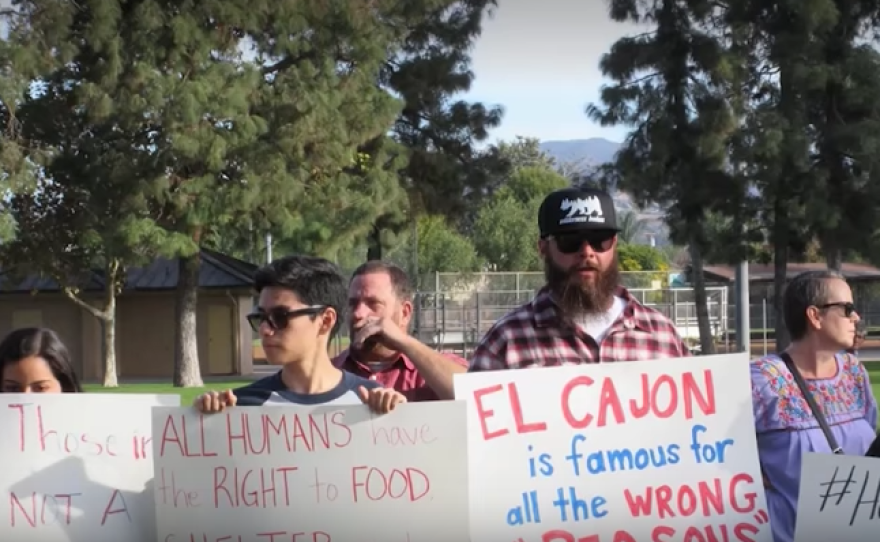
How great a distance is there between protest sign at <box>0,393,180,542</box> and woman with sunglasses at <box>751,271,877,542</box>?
193 cm

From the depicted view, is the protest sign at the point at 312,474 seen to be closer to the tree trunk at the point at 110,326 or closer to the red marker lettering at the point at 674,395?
the red marker lettering at the point at 674,395

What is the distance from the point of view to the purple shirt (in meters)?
4.04

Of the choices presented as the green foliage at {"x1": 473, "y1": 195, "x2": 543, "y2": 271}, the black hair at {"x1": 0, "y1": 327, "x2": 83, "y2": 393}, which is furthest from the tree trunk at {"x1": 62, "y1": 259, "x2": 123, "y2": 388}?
the green foliage at {"x1": 473, "y1": 195, "x2": 543, "y2": 271}

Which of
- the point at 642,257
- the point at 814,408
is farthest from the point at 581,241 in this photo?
the point at 642,257

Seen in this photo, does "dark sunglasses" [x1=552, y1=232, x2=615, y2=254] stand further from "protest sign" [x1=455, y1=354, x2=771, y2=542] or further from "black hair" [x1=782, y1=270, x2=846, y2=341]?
"black hair" [x1=782, y1=270, x2=846, y2=341]

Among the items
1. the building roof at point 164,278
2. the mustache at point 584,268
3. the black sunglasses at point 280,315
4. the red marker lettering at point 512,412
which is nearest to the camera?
the red marker lettering at point 512,412

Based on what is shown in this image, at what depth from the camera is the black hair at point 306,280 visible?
3723mm

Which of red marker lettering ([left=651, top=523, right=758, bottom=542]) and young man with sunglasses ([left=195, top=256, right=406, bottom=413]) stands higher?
young man with sunglasses ([left=195, top=256, right=406, bottom=413])

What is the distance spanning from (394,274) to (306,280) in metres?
1.00

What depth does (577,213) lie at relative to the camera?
3.92m

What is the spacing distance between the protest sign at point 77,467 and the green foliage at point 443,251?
193 ft

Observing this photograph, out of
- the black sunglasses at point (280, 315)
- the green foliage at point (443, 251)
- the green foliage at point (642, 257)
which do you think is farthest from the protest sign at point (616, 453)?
the green foliage at point (642, 257)

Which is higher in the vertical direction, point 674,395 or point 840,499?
point 674,395

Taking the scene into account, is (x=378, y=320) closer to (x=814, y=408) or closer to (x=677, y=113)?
(x=814, y=408)
